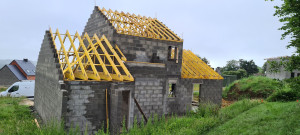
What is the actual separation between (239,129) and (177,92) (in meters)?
6.26

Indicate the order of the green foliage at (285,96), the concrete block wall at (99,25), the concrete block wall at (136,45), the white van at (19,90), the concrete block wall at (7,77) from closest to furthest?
the concrete block wall at (136,45)
the concrete block wall at (99,25)
the green foliage at (285,96)
the white van at (19,90)
the concrete block wall at (7,77)

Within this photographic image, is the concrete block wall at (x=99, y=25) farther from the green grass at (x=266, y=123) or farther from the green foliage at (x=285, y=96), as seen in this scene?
the green foliage at (x=285, y=96)

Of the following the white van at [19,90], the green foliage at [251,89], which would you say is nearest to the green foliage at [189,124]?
the green foliage at [251,89]

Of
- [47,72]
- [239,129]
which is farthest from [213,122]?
[47,72]

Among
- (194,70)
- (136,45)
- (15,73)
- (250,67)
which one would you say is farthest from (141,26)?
(250,67)

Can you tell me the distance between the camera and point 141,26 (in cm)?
1620

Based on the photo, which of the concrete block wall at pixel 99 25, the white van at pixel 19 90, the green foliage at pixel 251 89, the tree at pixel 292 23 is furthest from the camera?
the green foliage at pixel 251 89

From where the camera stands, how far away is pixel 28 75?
3856cm

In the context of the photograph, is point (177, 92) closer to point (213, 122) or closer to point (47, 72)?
point (213, 122)

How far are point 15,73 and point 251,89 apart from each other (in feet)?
120

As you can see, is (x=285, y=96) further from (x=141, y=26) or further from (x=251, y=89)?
(x=141, y=26)

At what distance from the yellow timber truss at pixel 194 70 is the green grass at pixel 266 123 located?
17.9 feet

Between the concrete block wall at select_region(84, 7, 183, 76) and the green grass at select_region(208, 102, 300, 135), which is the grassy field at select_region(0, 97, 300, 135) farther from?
the concrete block wall at select_region(84, 7, 183, 76)

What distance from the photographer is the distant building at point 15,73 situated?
1494 inches
